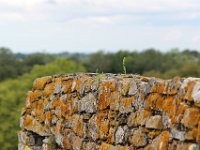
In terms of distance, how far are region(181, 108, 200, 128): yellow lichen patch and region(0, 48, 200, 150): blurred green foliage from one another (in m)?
12.5

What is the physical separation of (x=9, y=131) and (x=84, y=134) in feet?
116

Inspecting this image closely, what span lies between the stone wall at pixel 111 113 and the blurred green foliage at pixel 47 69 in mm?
9752

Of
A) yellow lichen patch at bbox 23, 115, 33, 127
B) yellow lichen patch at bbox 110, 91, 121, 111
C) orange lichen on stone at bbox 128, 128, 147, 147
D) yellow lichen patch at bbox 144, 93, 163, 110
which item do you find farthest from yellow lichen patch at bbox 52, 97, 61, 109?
yellow lichen patch at bbox 144, 93, 163, 110

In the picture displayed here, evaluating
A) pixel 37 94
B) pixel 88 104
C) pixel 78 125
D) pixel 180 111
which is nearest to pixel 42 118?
pixel 37 94

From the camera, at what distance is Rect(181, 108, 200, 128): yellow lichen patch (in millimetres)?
5473

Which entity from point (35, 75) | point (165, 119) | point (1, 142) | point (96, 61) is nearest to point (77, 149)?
point (165, 119)

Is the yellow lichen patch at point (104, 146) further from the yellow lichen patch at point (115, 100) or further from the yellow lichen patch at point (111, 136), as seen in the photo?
the yellow lichen patch at point (115, 100)

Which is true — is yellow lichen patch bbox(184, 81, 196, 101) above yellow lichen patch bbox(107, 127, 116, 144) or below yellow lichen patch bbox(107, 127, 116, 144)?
above

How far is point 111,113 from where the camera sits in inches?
276

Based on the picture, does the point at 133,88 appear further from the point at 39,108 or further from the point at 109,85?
the point at 39,108

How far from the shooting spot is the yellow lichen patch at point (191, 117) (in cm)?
547

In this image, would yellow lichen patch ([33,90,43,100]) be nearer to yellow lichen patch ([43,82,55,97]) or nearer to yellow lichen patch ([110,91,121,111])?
yellow lichen patch ([43,82,55,97])

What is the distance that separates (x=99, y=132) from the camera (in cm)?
714

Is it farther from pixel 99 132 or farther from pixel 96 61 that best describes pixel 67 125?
pixel 96 61
